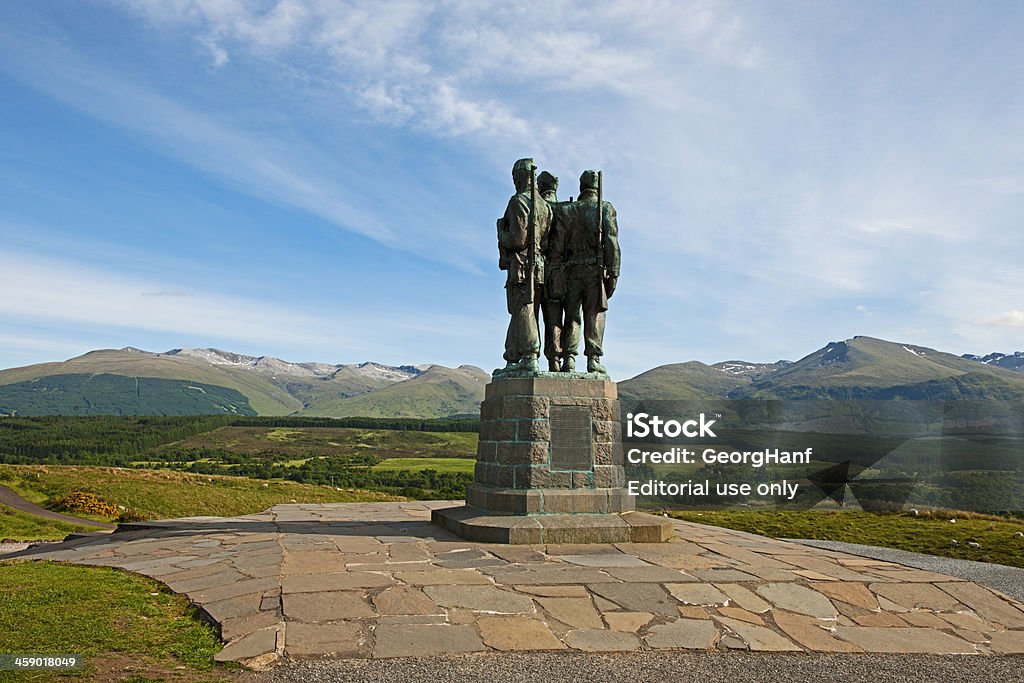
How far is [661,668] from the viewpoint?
506cm

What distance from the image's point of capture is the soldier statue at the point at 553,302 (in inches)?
448

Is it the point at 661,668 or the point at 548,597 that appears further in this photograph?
the point at 548,597

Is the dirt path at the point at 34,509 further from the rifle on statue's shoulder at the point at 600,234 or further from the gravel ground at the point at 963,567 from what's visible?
the gravel ground at the point at 963,567

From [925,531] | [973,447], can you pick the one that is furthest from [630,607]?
[973,447]

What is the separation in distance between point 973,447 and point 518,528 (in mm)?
24534

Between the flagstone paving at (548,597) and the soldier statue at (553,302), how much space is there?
141 inches

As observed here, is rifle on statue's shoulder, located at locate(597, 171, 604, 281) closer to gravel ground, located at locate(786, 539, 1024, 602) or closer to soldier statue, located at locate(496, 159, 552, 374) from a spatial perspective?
soldier statue, located at locate(496, 159, 552, 374)

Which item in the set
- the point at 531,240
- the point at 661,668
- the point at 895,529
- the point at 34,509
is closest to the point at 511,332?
the point at 531,240

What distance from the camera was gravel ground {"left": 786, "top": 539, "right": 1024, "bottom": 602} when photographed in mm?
8797

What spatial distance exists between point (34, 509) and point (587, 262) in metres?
17.8

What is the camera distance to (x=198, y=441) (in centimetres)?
10944

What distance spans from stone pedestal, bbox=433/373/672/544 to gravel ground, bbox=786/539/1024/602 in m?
3.89

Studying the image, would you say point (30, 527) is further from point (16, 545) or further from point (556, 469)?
point (556, 469)

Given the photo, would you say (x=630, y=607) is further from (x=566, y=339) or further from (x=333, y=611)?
(x=566, y=339)
